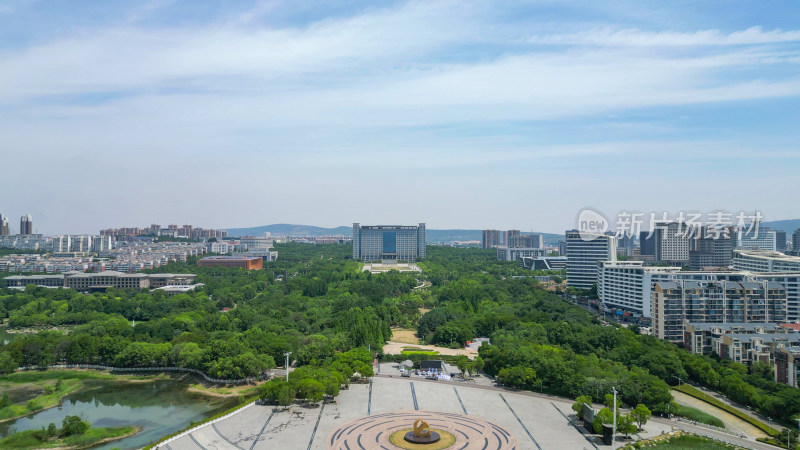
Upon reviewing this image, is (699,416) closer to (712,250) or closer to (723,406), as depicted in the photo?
(723,406)

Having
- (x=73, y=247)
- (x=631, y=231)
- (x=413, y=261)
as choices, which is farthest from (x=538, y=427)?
(x=73, y=247)

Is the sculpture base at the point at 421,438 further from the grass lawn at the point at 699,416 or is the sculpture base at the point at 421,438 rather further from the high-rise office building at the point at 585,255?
the high-rise office building at the point at 585,255

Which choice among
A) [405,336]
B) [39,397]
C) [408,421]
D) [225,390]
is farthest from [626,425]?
[39,397]

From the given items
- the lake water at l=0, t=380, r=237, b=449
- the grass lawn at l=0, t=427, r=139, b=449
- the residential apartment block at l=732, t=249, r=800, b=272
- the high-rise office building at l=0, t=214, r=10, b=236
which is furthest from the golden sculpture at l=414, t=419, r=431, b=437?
the high-rise office building at l=0, t=214, r=10, b=236

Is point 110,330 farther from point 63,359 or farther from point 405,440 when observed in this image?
point 405,440

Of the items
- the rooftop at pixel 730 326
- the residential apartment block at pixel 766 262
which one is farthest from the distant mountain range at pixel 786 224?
the rooftop at pixel 730 326

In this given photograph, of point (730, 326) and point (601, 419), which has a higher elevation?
point (730, 326)
